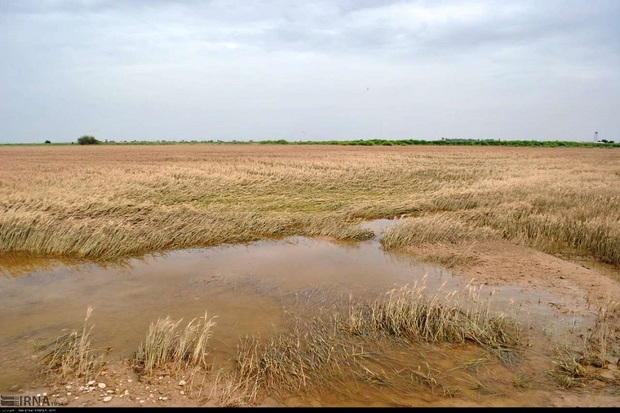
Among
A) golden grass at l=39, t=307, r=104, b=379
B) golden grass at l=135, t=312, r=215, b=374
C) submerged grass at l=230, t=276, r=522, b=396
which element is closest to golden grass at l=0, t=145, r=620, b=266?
golden grass at l=39, t=307, r=104, b=379

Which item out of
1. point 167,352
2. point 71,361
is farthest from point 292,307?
point 71,361

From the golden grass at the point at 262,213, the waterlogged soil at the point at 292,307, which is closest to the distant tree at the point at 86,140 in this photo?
the golden grass at the point at 262,213

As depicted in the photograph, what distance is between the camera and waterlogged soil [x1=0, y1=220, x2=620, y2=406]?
15.4 feet

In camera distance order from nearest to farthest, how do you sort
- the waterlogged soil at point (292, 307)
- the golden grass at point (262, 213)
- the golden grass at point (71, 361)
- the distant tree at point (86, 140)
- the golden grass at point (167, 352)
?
the waterlogged soil at point (292, 307)
the golden grass at point (71, 361)
the golden grass at point (167, 352)
the golden grass at point (262, 213)
the distant tree at point (86, 140)

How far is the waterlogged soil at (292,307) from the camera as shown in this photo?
4.68m

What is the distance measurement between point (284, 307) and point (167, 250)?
5.14m

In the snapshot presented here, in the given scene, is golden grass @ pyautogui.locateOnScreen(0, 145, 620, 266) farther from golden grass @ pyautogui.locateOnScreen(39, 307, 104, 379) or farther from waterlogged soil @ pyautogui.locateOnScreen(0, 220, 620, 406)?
golden grass @ pyautogui.locateOnScreen(39, 307, 104, 379)

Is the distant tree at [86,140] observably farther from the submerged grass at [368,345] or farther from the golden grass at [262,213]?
the submerged grass at [368,345]

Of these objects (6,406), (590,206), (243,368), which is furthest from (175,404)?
(590,206)

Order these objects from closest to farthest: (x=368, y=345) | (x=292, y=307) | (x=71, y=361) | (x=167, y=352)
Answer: (x=71, y=361), (x=167, y=352), (x=368, y=345), (x=292, y=307)

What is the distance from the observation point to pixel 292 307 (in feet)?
24.1

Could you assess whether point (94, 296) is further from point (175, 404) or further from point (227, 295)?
point (175, 404)

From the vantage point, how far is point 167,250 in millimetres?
11078

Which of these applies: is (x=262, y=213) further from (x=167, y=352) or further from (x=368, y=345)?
(x=167, y=352)
